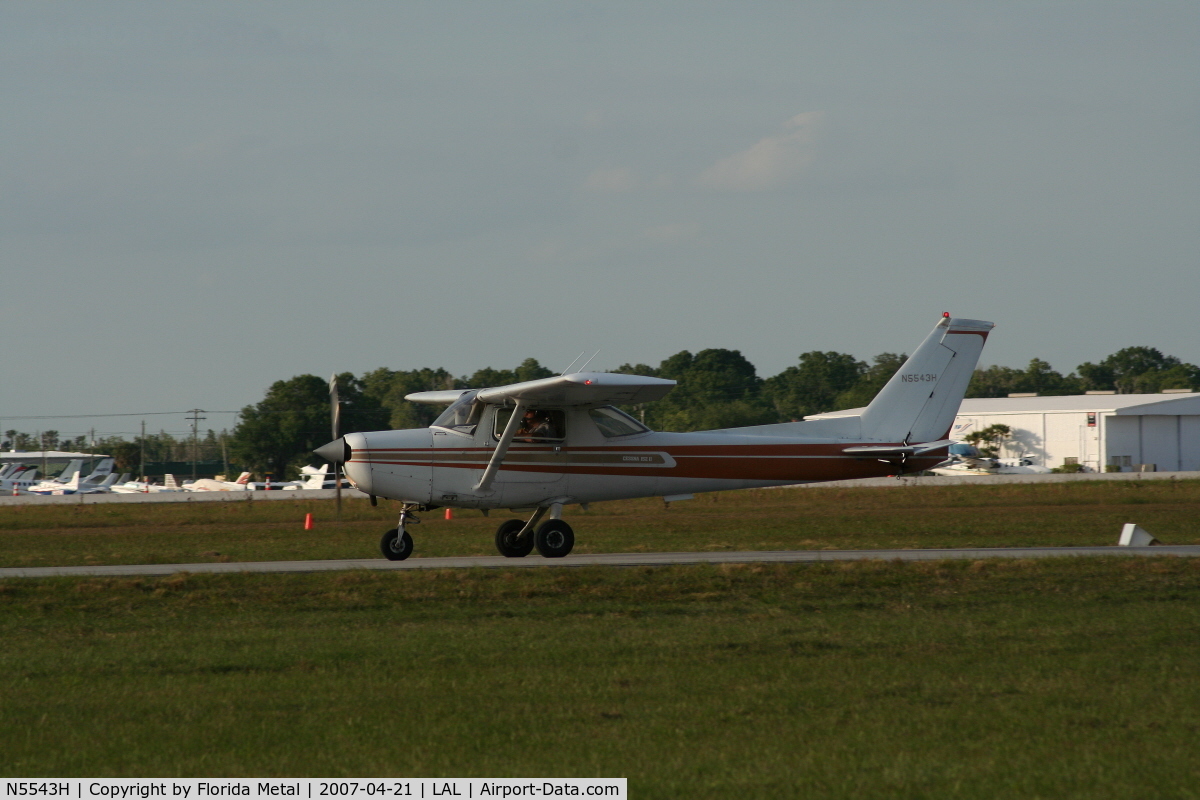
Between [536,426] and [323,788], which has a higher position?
[536,426]

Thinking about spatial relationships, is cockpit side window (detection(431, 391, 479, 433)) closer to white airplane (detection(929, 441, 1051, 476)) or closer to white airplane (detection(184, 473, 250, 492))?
white airplane (detection(184, 473, 250, 492))

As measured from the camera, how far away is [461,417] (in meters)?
17.2

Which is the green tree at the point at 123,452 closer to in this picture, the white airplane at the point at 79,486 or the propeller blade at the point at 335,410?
the white airplane at the point at 79,486

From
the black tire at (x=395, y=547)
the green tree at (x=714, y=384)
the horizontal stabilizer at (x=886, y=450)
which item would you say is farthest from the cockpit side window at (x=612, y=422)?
the green tree at (x=714, y=384)

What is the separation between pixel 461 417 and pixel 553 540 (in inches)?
89.3

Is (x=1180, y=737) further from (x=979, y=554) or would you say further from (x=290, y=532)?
(x=290, y=532)

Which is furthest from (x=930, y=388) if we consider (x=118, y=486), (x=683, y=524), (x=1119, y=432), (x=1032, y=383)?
(x=1032, y=383)

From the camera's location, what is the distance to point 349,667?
29.4 feet

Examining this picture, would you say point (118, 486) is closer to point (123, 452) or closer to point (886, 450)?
point (123, 452)

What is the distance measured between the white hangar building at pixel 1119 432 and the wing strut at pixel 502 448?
67.4m

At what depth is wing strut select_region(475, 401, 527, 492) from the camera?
16469 mm

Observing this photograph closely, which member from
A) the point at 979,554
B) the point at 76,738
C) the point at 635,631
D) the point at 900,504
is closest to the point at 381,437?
the point at 635,631

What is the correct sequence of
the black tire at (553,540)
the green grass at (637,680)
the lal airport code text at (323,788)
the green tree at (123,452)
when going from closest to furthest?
1. the lal airport code text at (323,788)
2. the green grass at (637,680)
3. the black tire at (553,540)
4. the green tree at (123,452)

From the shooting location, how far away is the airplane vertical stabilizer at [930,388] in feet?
61.6
